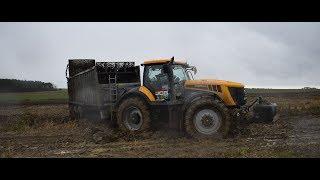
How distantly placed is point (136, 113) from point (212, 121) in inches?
100

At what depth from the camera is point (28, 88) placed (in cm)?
3181

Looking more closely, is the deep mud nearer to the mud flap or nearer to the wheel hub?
the mud flap

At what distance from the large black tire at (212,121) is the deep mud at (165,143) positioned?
1.00 ft

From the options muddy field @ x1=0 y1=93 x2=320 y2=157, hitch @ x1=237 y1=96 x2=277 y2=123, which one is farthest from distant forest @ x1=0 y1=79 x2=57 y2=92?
hitch @ x1=237 y1=96 x2=277 y2=123

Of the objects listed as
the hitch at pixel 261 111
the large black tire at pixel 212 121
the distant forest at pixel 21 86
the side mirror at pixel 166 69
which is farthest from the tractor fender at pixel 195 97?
the distant forest at pixel 21 86

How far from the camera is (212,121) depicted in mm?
10828

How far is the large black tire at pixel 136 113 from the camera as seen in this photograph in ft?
38.8

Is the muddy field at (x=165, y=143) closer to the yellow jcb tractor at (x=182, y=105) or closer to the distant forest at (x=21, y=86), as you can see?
the yellow jcb tractor at (x=182, y=105)

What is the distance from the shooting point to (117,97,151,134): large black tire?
38.8ft

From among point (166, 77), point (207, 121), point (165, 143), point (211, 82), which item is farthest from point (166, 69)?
point (165, 143)

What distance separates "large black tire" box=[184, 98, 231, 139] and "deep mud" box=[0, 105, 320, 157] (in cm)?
31
